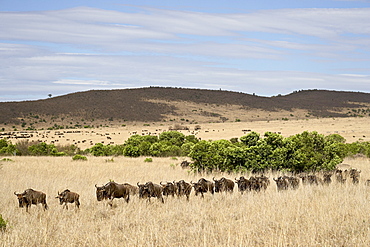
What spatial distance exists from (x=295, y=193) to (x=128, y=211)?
501 centimetres

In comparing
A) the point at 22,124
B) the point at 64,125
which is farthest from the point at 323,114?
the point at 22,124

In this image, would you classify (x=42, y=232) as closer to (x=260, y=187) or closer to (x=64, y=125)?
(x=260, y=187)

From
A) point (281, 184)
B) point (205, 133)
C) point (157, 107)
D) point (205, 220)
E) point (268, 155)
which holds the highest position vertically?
point (157, 107)

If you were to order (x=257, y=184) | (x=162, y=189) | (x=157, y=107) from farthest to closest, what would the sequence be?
(x=157, y=107) < (x=257, y=184) < (x=162, y=189)

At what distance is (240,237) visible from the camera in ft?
23.9

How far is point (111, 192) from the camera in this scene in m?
10.3

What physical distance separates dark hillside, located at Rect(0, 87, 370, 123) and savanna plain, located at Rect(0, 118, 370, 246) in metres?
84.6

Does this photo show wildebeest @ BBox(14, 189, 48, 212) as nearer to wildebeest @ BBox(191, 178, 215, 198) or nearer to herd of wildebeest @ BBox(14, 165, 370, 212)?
herd of wildebeest @ BBox(14, 165, 370, 212)

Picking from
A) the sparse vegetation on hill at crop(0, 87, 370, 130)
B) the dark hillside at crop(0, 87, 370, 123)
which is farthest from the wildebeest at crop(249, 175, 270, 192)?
the dark hillside at crop(0, 87, 370, 123)

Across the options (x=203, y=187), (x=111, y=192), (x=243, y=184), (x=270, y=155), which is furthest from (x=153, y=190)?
(x=270, y=155)

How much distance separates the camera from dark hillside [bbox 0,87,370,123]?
99.8 meters

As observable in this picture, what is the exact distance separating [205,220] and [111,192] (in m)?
2.88

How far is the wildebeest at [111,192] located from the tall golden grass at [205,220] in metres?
0.24

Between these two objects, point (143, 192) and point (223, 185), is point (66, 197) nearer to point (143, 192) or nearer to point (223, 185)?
point (143, 192)
